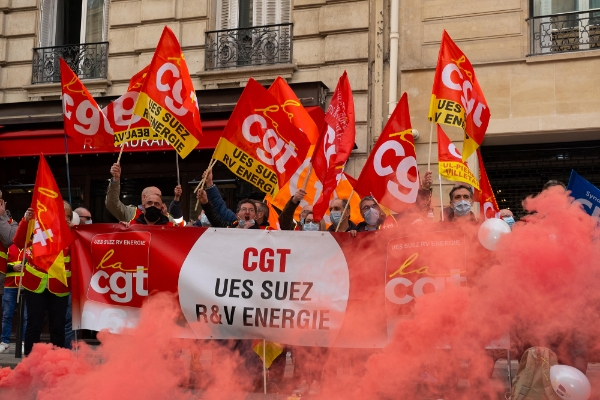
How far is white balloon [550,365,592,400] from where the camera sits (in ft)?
15.5

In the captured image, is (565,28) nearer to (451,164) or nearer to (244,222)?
(451,164)

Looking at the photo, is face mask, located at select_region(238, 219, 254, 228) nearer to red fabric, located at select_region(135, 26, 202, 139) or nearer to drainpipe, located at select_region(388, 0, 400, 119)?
red fabric, located at select_region(135, 26, 202, 139)

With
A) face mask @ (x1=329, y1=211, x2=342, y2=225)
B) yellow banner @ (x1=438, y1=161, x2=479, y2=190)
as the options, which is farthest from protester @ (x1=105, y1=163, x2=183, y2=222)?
yellow banner @ (x1=438, y1=161, x2=479, y2=190)

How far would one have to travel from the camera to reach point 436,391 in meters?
5.52

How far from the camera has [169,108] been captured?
24.2 feet

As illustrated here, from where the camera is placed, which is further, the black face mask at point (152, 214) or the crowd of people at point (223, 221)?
the black face mask at point (152, 214)

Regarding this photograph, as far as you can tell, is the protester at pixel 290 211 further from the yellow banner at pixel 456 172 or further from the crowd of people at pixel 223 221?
the yellow banner at pixel 456 172

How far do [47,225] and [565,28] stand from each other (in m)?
7.55

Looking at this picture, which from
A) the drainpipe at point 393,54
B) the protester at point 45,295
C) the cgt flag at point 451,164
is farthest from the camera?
the drainpipe at point 393,54

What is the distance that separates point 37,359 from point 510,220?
4.23 m

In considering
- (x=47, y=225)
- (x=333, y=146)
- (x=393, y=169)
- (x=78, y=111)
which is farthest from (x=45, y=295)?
(x=393, y=169)

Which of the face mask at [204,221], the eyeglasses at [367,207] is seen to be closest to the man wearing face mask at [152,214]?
the face mask at [204,221]

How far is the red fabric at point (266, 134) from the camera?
730cm

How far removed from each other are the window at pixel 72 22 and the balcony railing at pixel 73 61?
0.59 ft
